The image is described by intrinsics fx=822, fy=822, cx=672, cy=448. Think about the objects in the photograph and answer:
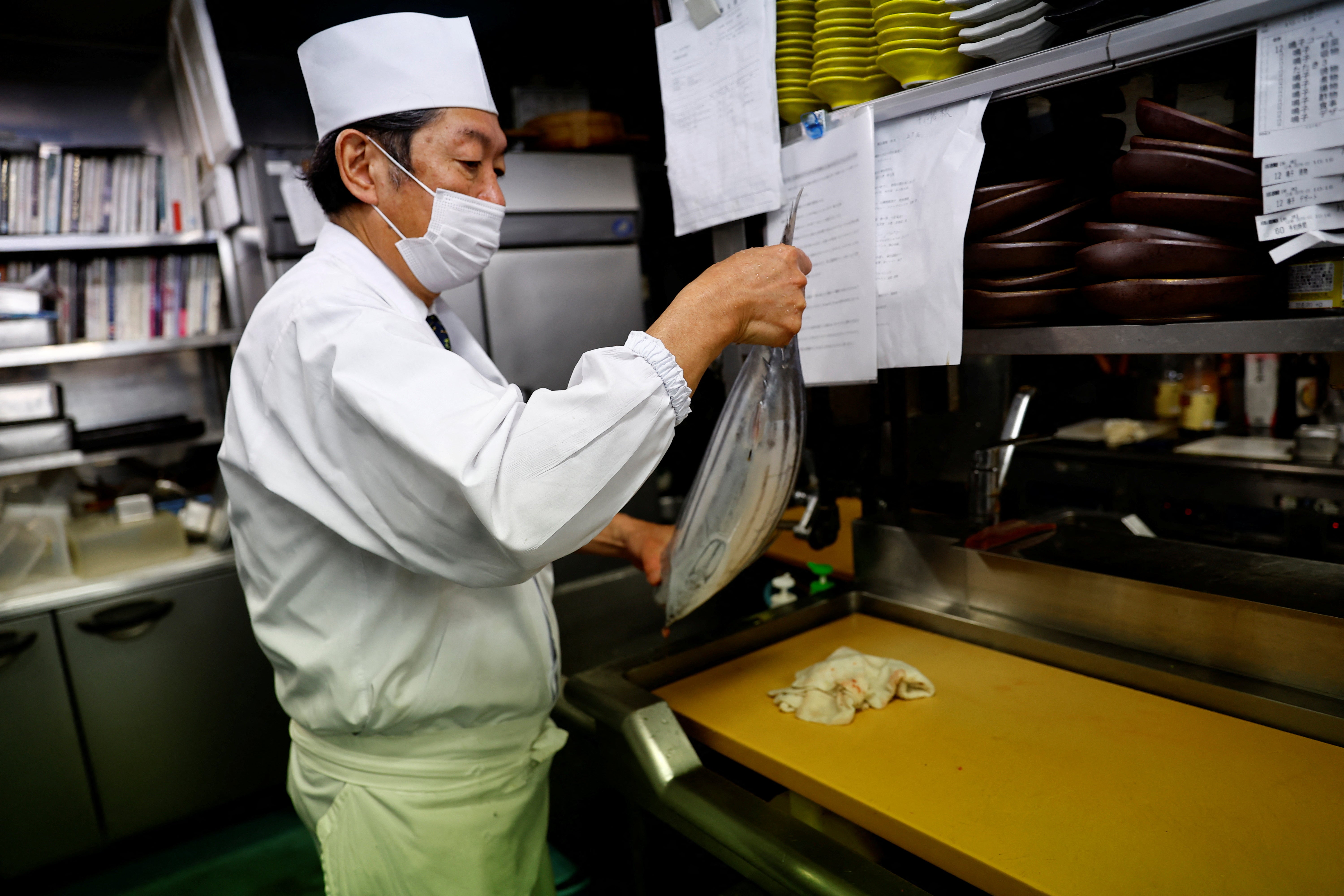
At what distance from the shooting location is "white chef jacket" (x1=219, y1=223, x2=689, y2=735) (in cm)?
89

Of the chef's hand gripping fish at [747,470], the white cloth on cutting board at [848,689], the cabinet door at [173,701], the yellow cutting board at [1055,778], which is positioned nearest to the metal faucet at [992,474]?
the yellow cutting board at [1055,778]

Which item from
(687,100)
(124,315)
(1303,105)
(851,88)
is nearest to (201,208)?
(124,315)

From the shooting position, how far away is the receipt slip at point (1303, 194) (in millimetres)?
932

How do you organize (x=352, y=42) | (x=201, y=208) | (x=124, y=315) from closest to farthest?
(x=352, y=42), (x=124, y=315), (x=201, y=208)

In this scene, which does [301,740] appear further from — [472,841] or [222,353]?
[222,353]

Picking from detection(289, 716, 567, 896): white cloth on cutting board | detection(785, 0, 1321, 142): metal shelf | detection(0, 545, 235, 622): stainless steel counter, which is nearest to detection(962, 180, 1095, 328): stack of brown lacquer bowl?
detection(785, 0, 1321, 142): metal shelf

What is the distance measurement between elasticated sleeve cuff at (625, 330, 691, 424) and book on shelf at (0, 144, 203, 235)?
313 cm

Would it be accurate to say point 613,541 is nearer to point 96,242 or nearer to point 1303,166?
point 1303,166

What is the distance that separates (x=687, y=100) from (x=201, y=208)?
2.78m

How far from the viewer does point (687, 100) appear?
158 cm

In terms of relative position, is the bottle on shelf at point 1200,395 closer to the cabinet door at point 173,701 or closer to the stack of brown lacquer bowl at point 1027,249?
the stack of brown lacquer bowl at point 1027,249

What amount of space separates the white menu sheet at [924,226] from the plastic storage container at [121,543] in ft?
9.11

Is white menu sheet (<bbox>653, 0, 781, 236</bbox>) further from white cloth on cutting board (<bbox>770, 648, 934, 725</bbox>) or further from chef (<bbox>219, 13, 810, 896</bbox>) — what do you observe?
white cloth on cutting board (<bbox>770, 648, 934, 725</bbox>)

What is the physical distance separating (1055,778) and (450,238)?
45.2 inches
